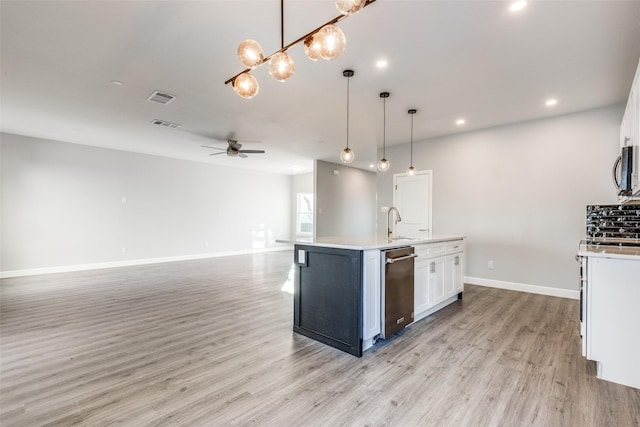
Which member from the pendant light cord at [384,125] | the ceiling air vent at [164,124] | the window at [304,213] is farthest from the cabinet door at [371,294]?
the window at [304,213]

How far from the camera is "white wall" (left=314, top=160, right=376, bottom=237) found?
8.59m

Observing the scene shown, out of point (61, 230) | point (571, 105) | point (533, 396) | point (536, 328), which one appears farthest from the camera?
point (61, 230)

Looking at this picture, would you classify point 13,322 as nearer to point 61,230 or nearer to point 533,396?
point 61,230

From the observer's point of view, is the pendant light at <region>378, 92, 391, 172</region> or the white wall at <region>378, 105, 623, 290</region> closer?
the pendant light at <region>378, 92, 391, 172</region>

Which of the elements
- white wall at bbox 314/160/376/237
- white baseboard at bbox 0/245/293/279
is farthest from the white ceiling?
white wall at bbox 314/160/376/237

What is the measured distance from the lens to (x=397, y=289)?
2.92 m

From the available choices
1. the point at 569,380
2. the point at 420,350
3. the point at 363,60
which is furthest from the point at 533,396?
the point at 363,60

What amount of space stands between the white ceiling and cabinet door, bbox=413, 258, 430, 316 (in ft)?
7.09

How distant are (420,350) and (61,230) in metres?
7.65

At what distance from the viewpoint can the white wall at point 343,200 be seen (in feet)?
28.2

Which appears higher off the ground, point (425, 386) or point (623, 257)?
point (623, 257)

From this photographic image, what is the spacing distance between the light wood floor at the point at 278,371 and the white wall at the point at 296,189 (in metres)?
7.06

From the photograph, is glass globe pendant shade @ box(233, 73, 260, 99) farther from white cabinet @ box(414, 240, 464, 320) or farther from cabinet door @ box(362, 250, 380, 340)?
white cabinet @ box(414, 240, 464, 320)

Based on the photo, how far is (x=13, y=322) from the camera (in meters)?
3.41
